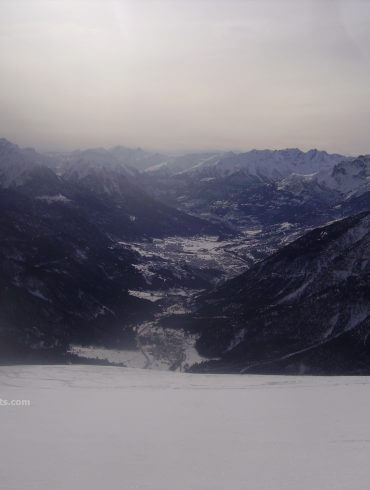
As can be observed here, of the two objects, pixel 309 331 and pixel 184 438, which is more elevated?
pixel 184 438

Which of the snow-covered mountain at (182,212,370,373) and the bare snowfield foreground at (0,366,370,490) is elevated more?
the bare snowfield foreground at (0,366,370,490)

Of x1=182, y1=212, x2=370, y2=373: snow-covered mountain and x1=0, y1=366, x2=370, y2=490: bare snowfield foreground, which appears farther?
x1=182, y1=212, x2=370, y2=373: snow-covered mountain

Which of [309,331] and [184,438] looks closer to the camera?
[184,438]

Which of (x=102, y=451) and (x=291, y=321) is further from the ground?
(x=102, y=451)

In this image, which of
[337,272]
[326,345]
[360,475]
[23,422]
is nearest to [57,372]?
[23,422]

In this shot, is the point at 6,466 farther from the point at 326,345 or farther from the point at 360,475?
the point at 326,345

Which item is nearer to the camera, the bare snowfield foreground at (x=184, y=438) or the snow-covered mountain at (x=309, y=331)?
the bare snowfield foreground at (x=184, y=438)

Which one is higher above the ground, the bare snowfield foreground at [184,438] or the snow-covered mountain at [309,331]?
the bare snowfield foreground at [184,438]

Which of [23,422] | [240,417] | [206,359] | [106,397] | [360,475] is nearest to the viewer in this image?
[360,475]
